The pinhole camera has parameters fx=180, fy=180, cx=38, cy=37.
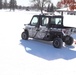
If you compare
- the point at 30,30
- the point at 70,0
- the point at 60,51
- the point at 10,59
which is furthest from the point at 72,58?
the point at 70,0

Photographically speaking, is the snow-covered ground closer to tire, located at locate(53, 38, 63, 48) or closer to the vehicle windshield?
tire, located at locate(53, 38, 63, 48)

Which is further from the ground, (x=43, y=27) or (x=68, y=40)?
(x=43, y=27)

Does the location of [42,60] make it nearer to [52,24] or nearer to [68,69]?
[68,69]

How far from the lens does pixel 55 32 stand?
28.7 ft

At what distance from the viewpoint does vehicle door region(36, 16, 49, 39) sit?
9180mm

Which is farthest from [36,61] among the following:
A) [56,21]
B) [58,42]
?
[56,21]

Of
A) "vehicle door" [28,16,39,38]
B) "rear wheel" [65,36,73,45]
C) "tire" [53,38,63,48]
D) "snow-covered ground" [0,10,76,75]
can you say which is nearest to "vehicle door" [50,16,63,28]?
"rear wheel" [65,36,73,45]

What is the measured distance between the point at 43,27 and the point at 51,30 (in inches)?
22.1

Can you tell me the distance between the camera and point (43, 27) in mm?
9234

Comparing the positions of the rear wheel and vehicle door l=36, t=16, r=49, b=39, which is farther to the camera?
the rear wheel

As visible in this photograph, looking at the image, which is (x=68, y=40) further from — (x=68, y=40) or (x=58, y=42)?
(x=58, y=42)

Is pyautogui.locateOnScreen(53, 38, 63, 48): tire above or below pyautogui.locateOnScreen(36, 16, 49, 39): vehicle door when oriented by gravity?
below

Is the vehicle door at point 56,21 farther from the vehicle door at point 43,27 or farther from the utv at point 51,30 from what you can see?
the vehicle door at point 43,27

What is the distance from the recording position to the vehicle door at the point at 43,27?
30.1ft
